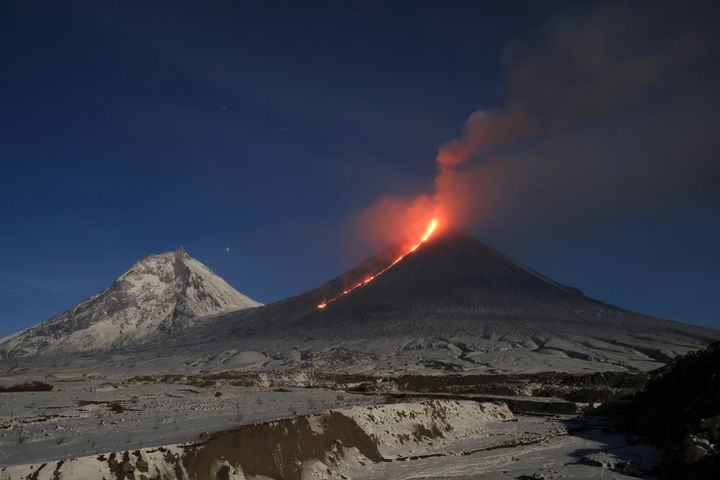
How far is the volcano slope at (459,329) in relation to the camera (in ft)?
330

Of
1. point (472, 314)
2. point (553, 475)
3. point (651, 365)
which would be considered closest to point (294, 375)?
point (553, 475)

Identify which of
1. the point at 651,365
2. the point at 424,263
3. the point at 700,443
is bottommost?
the point at 651,365

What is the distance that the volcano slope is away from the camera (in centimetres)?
10044

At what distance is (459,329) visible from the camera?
12875cm

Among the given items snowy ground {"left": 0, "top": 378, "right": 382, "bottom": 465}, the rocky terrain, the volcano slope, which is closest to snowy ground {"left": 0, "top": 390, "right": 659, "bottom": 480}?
snowy ground {"left": 0, "top": 378, "right": 382, "bottom": 465}

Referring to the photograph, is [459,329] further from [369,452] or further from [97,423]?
[97,423]

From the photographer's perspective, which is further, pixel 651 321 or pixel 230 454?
pixel 651 321

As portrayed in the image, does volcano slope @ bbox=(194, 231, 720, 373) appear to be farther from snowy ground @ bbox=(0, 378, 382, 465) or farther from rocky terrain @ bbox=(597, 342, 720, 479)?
snowy ground @ bbox=(0, 378, 382, 465)

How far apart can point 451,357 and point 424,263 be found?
304ft

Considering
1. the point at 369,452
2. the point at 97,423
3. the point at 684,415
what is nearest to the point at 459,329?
the point at 684,415

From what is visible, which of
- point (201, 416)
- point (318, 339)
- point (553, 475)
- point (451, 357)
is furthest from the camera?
point (318, 339)

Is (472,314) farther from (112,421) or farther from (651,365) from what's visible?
(112,421)

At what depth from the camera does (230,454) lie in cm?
1288

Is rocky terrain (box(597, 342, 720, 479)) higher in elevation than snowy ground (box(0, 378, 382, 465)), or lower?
lower
